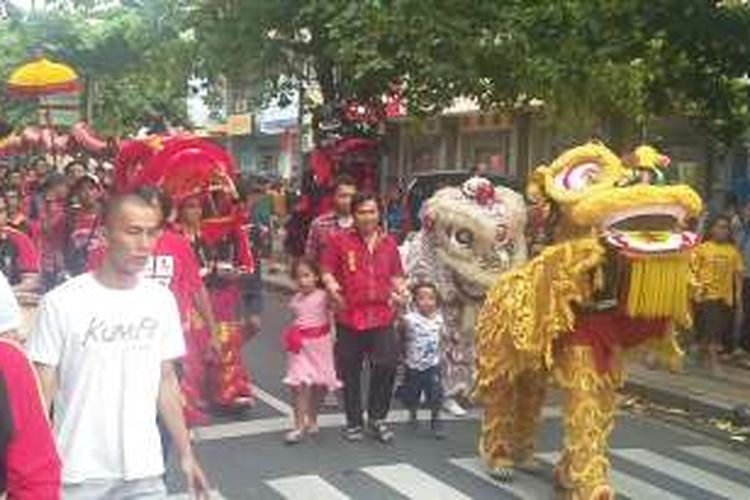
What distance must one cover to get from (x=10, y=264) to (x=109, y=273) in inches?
172

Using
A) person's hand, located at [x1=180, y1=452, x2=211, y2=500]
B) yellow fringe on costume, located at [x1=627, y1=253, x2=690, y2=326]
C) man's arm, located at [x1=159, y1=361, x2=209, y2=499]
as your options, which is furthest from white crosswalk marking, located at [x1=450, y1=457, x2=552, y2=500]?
man's arm, located at [x1=159, y1=361, x2=209, y2=499]

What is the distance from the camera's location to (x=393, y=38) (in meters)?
15.6

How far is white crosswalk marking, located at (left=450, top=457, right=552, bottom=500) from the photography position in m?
7.95

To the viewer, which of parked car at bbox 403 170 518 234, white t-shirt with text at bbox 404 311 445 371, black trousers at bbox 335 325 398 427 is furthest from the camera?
parked car at bbox 403 170 518 234

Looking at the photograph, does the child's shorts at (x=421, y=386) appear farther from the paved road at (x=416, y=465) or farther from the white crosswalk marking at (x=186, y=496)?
the white crosswalk marking at (x=186, y=496)

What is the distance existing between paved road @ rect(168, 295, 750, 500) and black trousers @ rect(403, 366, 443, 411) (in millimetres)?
214

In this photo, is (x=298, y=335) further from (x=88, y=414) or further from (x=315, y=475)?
(x=88, y=414)

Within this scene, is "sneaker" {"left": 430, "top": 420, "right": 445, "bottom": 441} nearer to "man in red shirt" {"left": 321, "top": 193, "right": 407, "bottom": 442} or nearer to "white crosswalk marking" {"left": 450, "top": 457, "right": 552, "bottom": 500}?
Result: "man in red shirt" {"left": 321, "top": 193, "right": 407, "bottom": 442}

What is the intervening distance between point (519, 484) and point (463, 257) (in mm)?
2635

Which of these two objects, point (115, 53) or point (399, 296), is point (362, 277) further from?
point (115, 53)

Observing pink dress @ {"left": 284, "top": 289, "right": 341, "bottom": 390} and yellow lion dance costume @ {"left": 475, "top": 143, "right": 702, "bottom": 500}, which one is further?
pink dress @ {"left": 284, "top": 289, "right": 341, "bottom": 390}

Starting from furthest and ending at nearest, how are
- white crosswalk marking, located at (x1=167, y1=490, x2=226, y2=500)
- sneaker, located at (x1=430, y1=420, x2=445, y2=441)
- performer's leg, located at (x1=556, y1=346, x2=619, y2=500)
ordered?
sneaker, located at (x1=430, y1=420, x2=445, y2=441)
white crosswalk marking, located at (x1=167, y1=490, x2=226, y2=500)
performer's leg, located at (x1=556, y1=346, x2=619, y2=500)

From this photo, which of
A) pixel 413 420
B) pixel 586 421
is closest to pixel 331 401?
pixel 413 420

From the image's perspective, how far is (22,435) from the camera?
128 inches
